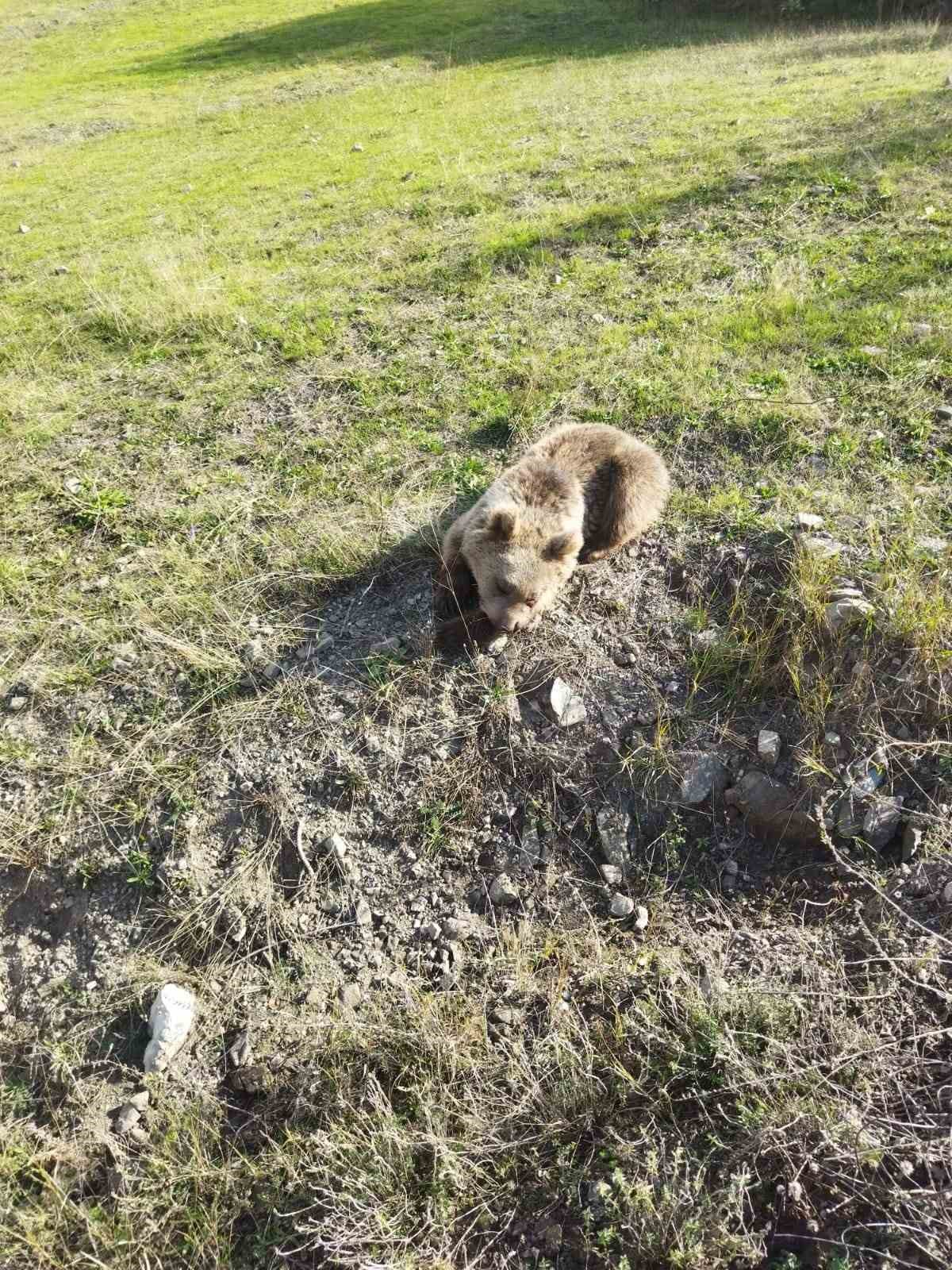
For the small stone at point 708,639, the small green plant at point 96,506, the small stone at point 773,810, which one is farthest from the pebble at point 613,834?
the small green plant at point 96,506

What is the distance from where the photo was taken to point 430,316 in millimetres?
8133

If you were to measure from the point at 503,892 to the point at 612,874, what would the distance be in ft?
1.99

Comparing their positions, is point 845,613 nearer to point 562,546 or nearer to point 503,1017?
point 562,546

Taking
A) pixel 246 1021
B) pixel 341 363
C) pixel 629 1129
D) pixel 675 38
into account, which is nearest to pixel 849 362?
pixel 341 363

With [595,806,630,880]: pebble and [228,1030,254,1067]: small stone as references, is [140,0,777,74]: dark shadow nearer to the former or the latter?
[595,806,630,880]: pebble

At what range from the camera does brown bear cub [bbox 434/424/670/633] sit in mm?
4727

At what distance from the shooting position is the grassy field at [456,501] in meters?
2.99

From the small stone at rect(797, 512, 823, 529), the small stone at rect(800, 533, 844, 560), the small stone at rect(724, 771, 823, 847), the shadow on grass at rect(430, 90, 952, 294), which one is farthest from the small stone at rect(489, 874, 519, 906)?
the shadow on grass at rect(430, 90, 952, 294)

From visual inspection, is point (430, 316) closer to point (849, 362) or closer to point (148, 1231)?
point (849, 362)

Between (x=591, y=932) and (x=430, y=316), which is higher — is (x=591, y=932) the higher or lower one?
the lower one

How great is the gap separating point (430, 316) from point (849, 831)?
22.3 feet

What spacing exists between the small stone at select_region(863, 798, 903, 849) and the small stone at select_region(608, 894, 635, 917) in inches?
52.1

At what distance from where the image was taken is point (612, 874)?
3951 millimetres

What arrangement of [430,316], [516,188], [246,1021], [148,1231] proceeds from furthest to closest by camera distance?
1. [516,188]
2. [430,316]
3. [246,1021]
4. [148,1231]
